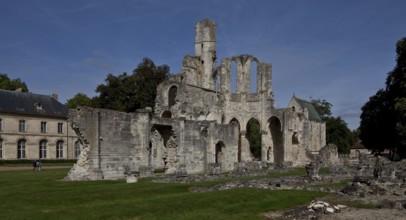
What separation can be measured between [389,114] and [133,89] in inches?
1132

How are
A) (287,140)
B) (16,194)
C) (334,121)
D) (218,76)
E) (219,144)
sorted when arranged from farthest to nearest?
(334,121)
(218,76)
(287,140)
(219,144)
(16,194)

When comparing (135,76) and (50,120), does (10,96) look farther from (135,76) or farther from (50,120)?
(135,76)

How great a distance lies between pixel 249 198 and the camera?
15.8 m

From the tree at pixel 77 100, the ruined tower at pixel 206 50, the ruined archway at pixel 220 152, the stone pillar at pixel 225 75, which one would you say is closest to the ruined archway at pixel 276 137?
the stone pillar at pixel 225 75

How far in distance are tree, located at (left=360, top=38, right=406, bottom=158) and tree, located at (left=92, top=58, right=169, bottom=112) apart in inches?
966

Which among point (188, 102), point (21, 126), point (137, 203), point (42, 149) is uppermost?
point (188, 102)

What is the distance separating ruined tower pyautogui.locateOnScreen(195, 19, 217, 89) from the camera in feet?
165

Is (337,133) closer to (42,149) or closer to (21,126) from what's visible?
(42,149)

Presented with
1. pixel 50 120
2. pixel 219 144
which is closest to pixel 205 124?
pixel 219 144

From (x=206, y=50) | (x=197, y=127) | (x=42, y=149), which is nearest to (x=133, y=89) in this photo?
(x=206, y=50)

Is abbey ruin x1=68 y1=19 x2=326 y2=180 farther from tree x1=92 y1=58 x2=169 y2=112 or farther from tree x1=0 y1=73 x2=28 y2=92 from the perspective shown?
tree x1=0 y1=73 x2=28 y2=92

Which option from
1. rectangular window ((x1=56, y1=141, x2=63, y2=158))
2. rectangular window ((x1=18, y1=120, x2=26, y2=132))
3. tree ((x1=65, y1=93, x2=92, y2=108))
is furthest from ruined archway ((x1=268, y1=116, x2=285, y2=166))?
rectangular window ((x1=18, y1=120, x2=26, y2=132))

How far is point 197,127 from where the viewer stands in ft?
105

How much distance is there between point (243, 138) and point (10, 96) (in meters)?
26.9
